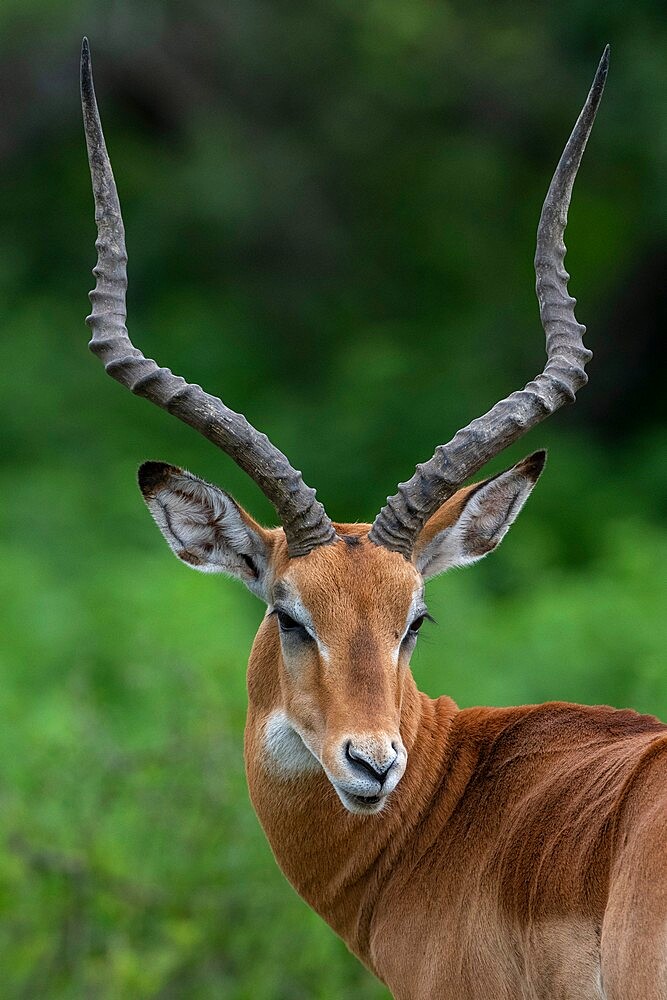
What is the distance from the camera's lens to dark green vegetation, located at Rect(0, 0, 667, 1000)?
42.8ft

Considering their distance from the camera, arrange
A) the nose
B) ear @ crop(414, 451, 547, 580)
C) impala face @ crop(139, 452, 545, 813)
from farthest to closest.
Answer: ear @ crop(414, 451, 547, 580) < impala face @ crop(139, 452, 545, 813) < the nose

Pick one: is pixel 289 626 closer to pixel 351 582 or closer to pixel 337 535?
pixel 351 582

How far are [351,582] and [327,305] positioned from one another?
18088 mm

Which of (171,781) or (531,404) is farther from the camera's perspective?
(171,781)

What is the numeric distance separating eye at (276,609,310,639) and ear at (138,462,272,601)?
0.49m

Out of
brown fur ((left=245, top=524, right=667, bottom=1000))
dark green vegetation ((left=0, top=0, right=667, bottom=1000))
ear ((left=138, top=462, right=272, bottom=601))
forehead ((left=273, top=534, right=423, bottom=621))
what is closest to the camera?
brown fur ((left=245, top=524, right=667, bottom=1000))

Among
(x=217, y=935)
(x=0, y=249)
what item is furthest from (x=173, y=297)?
(x=217, y=935)

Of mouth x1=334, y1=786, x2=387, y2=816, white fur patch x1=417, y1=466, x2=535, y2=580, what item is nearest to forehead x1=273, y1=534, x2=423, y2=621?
white fur patch x1=417, y1=466, x2=535, y2=580

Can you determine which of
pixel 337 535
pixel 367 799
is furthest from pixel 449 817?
pixel 337 535

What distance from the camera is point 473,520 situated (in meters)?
6.29

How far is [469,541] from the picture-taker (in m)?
6.34

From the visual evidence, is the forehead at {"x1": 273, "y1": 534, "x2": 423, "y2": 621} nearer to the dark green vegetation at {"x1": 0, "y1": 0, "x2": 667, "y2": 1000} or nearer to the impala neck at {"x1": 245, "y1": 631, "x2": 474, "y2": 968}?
the impala neck at {"x1": 245, "y1": 631, "x2": 474, "y2": 968}

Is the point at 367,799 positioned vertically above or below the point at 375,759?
below

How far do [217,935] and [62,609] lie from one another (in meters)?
6.10
